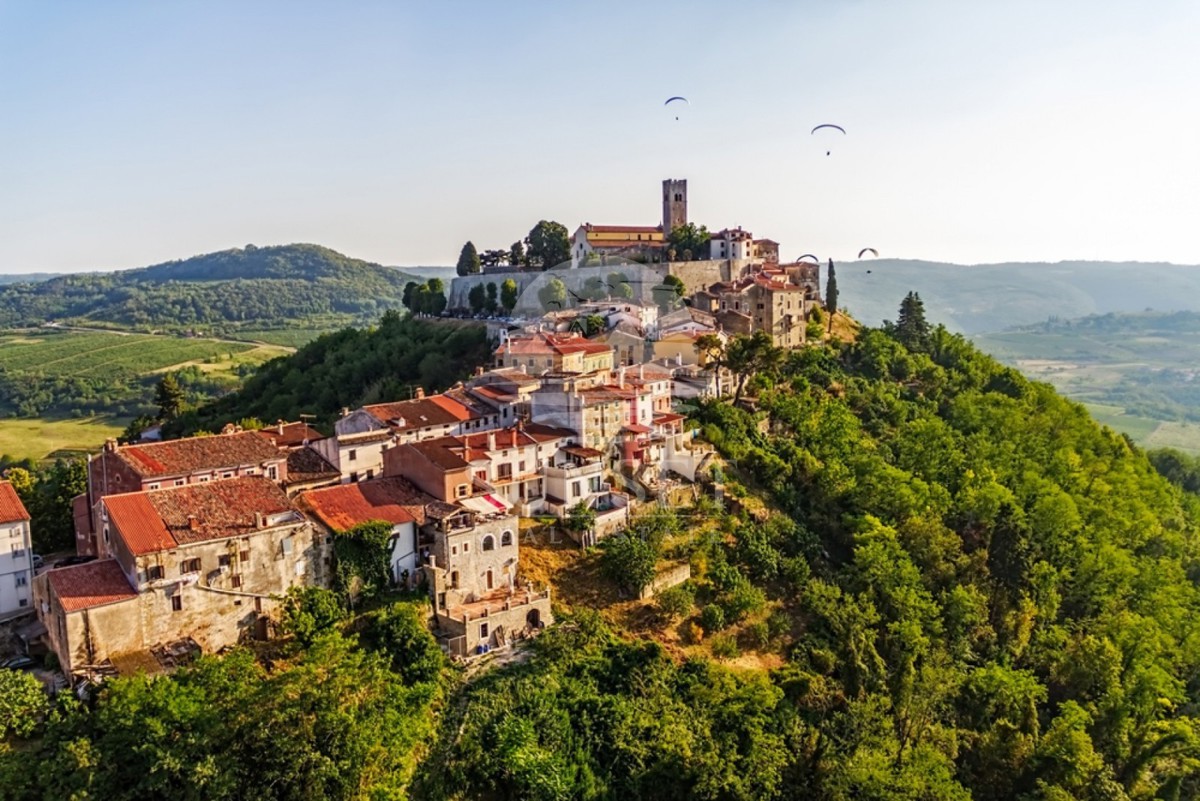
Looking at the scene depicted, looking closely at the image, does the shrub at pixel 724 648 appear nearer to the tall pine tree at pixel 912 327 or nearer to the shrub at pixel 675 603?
the shrub at pixel 675 603

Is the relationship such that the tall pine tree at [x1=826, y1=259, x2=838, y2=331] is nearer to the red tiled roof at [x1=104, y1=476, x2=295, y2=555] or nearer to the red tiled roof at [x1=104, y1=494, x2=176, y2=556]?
the red tiled roof at [x1=104, y1=476, x2=295, y2=555]

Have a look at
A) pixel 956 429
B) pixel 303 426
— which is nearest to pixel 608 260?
pixel 956 429

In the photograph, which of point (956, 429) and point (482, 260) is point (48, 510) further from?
point (482, 260)

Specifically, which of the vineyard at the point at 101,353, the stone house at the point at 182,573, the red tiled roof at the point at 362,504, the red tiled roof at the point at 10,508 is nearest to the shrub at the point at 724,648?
the red tiled roof at the point at 362,504

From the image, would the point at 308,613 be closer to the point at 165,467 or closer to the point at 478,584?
the point at 478,584

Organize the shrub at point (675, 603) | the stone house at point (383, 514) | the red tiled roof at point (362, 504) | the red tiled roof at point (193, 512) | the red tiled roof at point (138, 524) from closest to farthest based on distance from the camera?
the red tiled roof at point (138, 524) → the red tiled roof at point (193, 512) → the stone house at point (383, 514) → the red tiled roof at point (362, 504) → the shrub at point (675, 603)

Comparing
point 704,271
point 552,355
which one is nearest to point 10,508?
point 552,355
